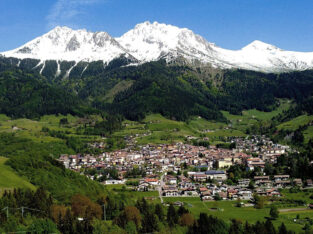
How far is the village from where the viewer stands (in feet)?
325

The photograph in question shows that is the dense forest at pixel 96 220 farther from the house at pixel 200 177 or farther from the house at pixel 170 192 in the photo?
the house at pixel 200 177

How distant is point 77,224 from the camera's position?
55.7m

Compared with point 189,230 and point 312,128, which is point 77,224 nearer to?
point 189,230

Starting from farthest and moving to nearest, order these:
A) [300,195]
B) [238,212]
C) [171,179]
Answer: [171,179] < [300,195] < [238,212]

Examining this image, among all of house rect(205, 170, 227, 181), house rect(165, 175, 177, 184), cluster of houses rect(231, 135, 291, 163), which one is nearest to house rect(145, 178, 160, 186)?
house rect(165, 175, 177, 184)

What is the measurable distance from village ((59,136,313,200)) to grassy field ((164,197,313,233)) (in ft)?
16.5

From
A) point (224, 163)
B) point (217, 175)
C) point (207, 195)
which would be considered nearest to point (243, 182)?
point (217, 175)

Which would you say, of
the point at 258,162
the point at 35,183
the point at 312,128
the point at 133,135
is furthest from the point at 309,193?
the point at 133,135

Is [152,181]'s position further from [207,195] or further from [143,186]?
[207,195]

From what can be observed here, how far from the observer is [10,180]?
79875 millimetres

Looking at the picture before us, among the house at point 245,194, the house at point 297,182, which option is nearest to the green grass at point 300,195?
the house at point 297,182

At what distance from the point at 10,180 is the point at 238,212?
4726 centimetres

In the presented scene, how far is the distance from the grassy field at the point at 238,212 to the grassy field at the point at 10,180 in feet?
106

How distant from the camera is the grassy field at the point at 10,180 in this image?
76.1m
